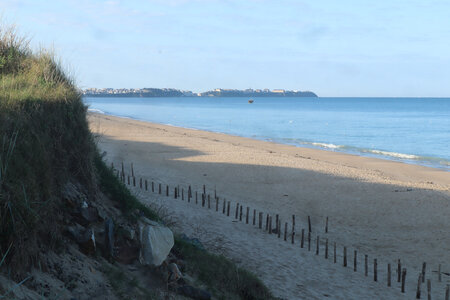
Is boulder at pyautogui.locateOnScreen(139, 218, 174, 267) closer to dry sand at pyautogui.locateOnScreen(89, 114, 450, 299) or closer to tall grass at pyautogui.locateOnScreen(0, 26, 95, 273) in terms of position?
tall grass at pyautogui.locateOnScreen(0, 26, 95, 273)

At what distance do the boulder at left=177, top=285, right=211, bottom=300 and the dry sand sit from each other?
9.79 feet

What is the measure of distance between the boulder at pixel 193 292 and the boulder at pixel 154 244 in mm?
575

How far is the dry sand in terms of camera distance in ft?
36.8

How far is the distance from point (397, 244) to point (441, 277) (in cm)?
270

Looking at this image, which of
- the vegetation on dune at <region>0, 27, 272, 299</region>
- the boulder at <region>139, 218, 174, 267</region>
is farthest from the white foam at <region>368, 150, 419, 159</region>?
the boulder at <region>139, 218, 174, 267</region>

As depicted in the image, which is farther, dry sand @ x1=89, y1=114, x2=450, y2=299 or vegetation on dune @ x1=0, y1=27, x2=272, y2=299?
dry sand @ x1=89, y1=114, x2=450, y2=299

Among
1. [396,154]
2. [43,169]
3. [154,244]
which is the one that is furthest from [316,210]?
[396,154]

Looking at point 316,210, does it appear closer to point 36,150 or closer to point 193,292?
point 193,292

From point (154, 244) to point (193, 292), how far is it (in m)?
1.07

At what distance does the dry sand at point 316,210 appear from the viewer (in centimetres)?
1122

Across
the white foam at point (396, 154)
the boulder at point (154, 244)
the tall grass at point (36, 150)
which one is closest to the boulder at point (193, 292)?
the boulder at point (154, 244)

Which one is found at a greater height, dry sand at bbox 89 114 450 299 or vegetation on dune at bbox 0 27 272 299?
vegetation on dune at bbox 0 27 272 299

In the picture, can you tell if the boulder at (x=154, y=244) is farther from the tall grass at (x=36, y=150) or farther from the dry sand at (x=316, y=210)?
the dry sand at (x=316, y=210)

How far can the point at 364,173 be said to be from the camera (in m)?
28.7
